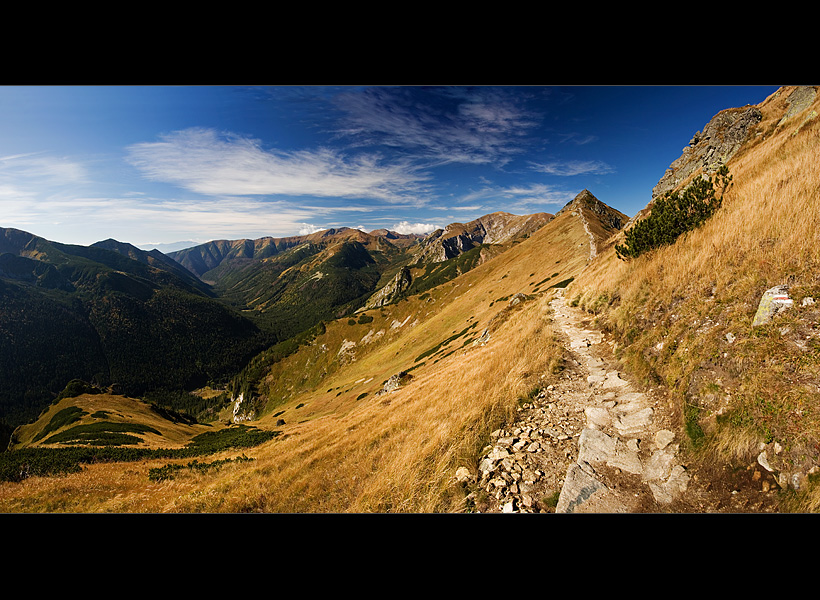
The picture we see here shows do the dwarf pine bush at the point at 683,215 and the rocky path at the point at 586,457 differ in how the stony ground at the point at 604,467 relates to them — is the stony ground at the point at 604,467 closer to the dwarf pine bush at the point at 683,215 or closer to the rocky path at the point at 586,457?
the rocky path at the point at 586,457

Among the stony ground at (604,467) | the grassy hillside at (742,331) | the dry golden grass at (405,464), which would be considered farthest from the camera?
the dry golden grass at (405,464)

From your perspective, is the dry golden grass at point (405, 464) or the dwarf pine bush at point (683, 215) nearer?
the dry golden grass at point (405, 464)

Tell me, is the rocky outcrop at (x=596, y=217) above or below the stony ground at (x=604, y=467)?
above

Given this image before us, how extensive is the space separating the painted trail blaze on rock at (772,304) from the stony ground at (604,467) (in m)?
2.22

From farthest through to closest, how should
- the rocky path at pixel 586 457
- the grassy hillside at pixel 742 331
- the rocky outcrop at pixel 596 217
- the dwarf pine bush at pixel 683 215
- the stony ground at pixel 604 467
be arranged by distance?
the rocky outcrop at pixel 596 217 → the dwarf pine bush at pixel 683 215 → the rocky path at pixel 586 457 → the grassy hillside at pixel 742 331 → the stony ground at pixel 604 467

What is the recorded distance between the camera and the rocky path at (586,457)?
4238 mm

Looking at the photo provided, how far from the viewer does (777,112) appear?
3231 cm

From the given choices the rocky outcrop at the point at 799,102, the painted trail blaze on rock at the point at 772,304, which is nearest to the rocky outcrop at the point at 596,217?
the rocky outcrop at the point at 799,102

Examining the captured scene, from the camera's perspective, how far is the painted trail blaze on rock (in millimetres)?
5207
